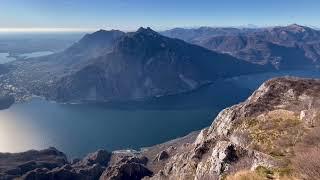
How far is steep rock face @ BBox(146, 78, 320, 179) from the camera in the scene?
169 feet

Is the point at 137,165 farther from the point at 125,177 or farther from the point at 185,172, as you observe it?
the point at 185,172

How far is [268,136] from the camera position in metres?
62.1

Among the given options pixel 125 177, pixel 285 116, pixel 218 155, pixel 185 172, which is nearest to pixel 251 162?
pixel 218 155

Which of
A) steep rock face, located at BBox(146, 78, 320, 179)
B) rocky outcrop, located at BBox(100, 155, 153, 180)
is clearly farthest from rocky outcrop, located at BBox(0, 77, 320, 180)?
rocky outcrop, located at BBox(100, 155, 153, 180)

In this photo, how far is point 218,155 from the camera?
66.8 m

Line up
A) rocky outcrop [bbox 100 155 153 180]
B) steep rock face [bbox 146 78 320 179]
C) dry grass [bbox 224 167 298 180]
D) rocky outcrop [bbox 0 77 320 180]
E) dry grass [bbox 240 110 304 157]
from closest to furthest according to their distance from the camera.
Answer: dry grass [bbox 224 167 298 180]
rocky outcrop [bbox 0 77 320 180]
steep rock face [bbox 146 78 320 179]
dry grass [bbox 240 110 304 157]
rocky outcrop [bbox 100 155 153 180]

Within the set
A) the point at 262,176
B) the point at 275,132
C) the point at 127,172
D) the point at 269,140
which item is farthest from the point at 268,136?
the point at 127,172

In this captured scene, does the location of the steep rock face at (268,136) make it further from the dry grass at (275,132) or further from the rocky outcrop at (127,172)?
the rocky outcrop at (127,172)

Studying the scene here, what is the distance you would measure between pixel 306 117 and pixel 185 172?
31160 millimetres

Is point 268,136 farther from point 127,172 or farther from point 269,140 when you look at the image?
point 127,172

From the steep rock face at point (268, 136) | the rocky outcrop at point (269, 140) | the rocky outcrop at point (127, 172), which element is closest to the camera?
the rocky outcrop at point (269, 140)

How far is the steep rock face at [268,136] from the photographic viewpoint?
51.6 meters

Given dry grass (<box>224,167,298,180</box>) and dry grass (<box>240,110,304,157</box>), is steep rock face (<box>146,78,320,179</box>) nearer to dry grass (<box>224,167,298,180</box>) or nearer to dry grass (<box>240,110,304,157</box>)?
dry grass (<box>240,110,304,157</box>)

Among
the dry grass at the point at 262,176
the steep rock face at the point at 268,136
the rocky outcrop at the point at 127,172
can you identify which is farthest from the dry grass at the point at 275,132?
the rocky outcrop at the point at 127,172
